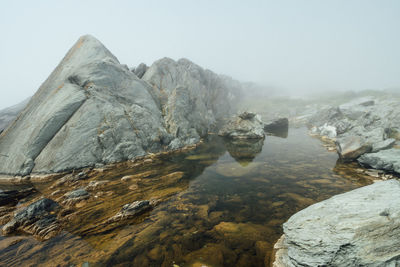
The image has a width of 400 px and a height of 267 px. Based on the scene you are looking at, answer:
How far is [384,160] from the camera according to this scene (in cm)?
1185

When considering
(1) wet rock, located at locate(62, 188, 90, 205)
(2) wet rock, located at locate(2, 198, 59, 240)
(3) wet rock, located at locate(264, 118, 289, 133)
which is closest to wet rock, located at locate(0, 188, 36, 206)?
(1) wet rock, located at locate(62, 188, 90, 205)

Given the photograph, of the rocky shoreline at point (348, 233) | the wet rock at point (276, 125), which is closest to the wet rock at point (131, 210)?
the rocky shoreline at point (348, 233)

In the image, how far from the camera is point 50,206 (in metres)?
9.03

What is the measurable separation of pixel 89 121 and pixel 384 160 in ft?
88.1

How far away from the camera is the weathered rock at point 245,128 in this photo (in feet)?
93.9

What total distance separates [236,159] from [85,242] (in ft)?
47.2

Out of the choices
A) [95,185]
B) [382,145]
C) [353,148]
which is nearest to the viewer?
[95,185]

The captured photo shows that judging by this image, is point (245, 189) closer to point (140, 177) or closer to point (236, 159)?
point (236, 159)

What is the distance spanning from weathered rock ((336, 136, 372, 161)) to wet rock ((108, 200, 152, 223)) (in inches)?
686

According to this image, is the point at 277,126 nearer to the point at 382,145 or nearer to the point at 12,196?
the point at 382,145

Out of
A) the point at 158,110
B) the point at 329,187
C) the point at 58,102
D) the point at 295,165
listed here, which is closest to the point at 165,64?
the point at 158,110

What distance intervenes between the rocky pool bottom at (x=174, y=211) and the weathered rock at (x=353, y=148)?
0.81 m

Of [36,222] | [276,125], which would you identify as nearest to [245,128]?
[276,125]

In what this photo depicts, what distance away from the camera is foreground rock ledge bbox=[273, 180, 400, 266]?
4.09m
